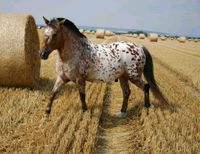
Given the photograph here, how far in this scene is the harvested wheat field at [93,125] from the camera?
5.89 meters

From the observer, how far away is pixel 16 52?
923 cm

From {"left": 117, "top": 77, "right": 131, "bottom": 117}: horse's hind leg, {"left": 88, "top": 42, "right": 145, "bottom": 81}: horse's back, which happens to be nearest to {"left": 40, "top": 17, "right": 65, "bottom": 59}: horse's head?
{"left": 88, "top": 42, "right": 145, "bottom": 81}: horse's back

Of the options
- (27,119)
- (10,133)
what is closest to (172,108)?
(27,119)

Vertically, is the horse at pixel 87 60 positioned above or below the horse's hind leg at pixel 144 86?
above

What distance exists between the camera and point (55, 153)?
17.9 feet

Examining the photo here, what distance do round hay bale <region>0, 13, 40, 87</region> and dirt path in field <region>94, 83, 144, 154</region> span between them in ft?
7.62

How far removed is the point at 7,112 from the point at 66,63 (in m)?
1.59

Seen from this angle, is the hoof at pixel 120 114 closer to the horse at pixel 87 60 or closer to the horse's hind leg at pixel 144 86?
the horse at pixel 87 60

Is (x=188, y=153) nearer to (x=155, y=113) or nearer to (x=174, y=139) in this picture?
(x=174, y=139)

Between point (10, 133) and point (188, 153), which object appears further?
point (10, 133)

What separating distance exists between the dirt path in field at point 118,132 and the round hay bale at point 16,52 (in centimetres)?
232

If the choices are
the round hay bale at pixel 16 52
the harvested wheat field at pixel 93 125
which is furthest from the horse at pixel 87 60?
the round hay bale at pixel 16 52

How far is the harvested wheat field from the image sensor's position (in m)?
5.89

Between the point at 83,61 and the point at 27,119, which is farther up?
the point at 83,61
